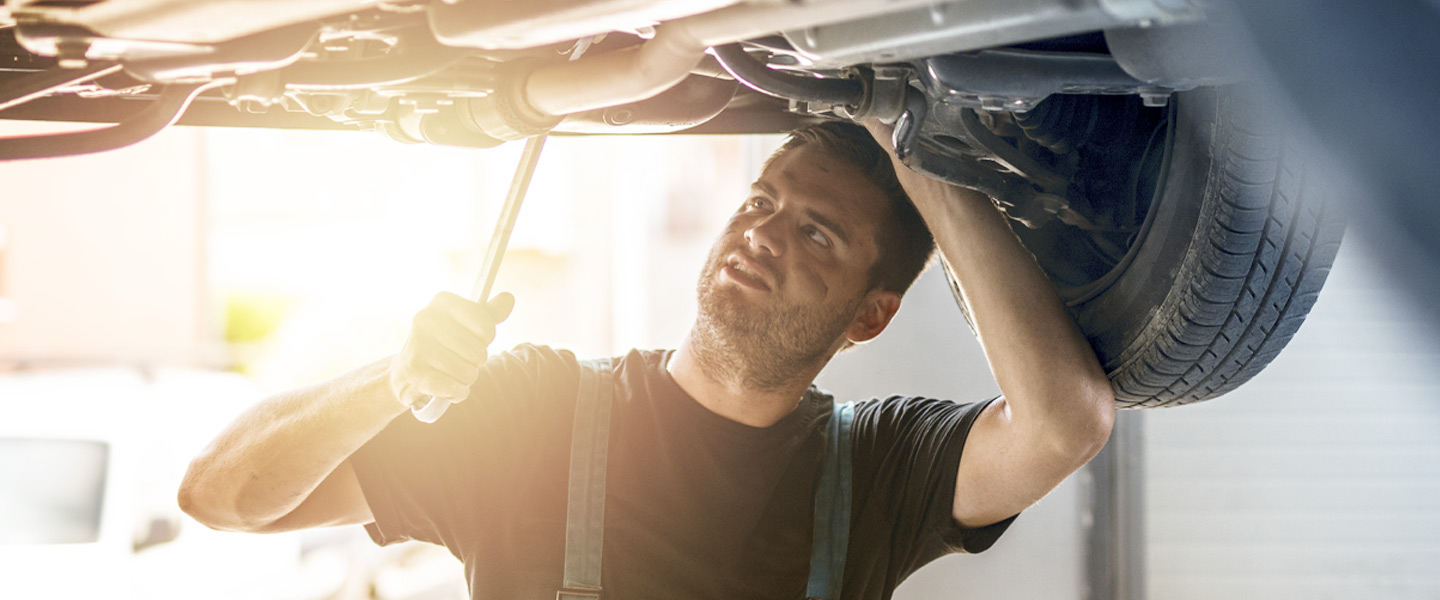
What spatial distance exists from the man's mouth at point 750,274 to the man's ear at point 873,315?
8.3 inches

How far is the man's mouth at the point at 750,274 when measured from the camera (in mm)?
1483

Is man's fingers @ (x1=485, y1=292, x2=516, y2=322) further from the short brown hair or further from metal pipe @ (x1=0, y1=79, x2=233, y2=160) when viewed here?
the short brown hair

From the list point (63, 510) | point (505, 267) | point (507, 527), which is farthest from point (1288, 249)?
point (505, 267)

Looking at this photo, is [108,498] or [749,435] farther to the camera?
[108,498]

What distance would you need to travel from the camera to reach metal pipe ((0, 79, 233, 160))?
0.95 meters

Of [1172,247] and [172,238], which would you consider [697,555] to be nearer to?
[1172,247]

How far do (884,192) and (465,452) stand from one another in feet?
2.36

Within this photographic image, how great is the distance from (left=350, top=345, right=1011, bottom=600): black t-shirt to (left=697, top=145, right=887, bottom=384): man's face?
5.2 inches

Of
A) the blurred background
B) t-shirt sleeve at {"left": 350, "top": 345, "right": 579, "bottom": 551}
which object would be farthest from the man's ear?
the blurred background

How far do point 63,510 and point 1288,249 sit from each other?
2840 mm

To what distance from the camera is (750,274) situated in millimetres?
1487

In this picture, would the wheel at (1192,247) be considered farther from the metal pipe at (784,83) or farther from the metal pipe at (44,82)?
the metal pipe at (44,82)

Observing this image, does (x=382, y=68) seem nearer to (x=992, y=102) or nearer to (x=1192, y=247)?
(x=992, y=102)

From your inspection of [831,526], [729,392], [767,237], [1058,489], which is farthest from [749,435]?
[1058,489]
